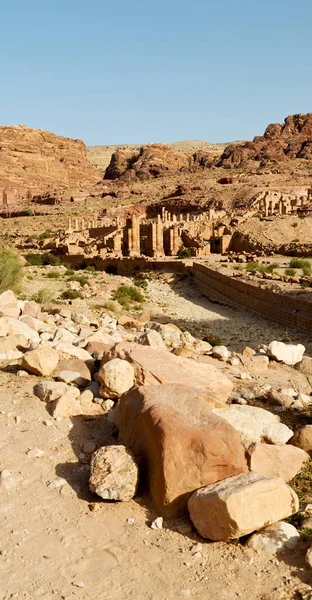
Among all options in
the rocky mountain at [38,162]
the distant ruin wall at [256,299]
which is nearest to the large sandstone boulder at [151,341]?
the distant ruin wall at [256,299]

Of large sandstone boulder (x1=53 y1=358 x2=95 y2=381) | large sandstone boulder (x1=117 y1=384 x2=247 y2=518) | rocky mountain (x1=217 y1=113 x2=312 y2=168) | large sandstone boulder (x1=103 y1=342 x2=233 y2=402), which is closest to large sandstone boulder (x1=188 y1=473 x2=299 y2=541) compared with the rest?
large sandstone boulder (x1=117 y1=384 x2=247 y2=518)

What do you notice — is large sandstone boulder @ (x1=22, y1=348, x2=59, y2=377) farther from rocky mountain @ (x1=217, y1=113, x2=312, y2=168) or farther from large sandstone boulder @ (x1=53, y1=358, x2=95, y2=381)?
rocky mountain @ (x1=217, y1=113, x2=312, y2=168)

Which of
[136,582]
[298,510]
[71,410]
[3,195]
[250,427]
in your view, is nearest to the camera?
[136,582]

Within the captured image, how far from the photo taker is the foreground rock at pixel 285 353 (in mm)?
7805

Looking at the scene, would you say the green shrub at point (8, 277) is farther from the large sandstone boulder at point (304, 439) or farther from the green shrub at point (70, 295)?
the large sandstone boulder at point (304, 439)

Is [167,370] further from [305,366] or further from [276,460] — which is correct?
[305,366]

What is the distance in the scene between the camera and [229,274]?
71.1ft

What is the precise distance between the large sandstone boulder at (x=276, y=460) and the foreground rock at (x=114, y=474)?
0.86 meters

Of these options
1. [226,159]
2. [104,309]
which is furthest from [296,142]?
[104,309]

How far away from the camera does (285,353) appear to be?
789 centimetres

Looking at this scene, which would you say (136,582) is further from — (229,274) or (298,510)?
(229,274)

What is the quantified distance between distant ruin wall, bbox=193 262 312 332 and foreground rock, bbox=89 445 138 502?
1093cm

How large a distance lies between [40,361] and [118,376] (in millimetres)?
1042

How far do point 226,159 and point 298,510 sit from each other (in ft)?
266
